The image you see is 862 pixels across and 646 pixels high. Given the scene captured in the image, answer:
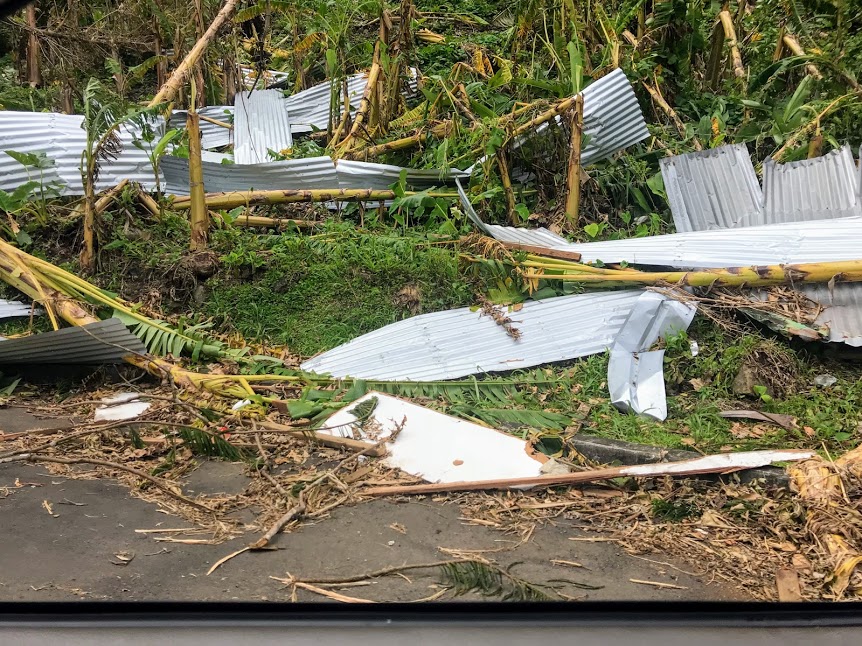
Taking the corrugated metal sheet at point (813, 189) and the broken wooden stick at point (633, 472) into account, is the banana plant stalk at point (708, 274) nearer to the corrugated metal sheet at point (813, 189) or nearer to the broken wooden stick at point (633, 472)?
the corrugated metal sheet at point (813, 189)

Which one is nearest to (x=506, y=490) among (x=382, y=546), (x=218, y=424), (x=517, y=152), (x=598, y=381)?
(x=382, y=546)

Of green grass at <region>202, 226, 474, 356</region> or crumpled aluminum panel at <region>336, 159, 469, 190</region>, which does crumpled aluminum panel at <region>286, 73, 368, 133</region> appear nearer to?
crumpled aluminum panel at <region>336, 159, 469, 190</region>

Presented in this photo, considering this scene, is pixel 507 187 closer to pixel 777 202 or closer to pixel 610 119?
pixel 610 119

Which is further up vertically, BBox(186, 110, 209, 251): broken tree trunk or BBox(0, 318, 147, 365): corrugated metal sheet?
BBox(186, 110, 209, 251): broken tree trunk

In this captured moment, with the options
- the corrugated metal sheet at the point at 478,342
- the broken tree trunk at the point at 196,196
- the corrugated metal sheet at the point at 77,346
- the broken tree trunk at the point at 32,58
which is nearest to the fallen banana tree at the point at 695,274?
the corrugated metal sheet at the point at 478,342

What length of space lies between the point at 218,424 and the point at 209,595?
164cm

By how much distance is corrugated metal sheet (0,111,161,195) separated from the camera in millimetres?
5441

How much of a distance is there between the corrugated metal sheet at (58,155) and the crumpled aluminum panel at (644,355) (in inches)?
158

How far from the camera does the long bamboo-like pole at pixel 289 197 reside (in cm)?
543

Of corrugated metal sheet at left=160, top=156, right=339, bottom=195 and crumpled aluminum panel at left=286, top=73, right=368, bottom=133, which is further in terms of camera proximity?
crumpled aluminum panel at left=286, top=73, right=368, bottom=133

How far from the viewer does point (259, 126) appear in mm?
7070

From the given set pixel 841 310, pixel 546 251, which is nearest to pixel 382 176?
pixel 546 251

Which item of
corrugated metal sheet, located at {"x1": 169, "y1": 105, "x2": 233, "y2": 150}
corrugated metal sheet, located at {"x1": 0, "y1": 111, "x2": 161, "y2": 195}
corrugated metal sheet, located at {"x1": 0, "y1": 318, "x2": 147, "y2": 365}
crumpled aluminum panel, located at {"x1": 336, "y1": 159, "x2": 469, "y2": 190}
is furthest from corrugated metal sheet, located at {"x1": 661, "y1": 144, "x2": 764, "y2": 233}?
corrugated metal sheet, located at {"x1": 169, "y1": 105, "x2": 233, "y2": 150}

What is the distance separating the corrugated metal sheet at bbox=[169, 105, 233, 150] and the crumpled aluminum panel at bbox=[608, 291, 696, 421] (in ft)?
15.7
